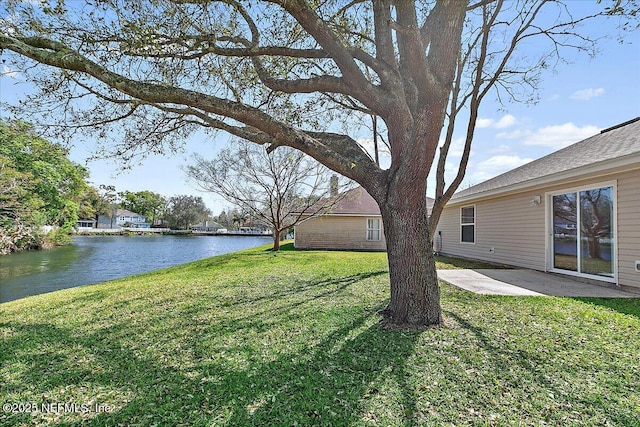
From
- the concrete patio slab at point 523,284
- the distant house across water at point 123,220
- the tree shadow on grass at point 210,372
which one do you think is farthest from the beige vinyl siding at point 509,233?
the distant house across water at point 123,220

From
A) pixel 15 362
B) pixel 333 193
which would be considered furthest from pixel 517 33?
pixel 333 193

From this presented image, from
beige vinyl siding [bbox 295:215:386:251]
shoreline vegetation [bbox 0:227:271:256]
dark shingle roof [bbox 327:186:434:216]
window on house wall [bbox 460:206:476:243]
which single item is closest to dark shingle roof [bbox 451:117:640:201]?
window on house wall [bbox 460:206:476:243]

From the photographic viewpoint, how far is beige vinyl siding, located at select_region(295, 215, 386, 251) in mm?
18020

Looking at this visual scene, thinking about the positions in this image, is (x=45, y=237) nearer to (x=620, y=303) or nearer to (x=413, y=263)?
(x=413, y=263)

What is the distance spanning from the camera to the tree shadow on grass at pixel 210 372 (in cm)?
231

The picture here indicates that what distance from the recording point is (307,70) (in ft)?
21.8

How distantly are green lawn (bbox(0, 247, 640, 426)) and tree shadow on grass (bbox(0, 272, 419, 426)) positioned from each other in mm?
14

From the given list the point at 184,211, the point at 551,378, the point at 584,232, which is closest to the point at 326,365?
the point at 551,378

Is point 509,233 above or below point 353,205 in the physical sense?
below

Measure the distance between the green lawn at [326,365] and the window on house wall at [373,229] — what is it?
12.6 m

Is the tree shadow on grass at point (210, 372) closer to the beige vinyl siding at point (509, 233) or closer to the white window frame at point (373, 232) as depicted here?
the beige vinyl siding at point (509, 233)

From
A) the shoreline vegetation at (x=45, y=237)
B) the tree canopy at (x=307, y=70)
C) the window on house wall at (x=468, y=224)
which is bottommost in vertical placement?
the shoreline vegetation at (x=45, y=237)

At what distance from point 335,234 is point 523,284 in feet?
39.2

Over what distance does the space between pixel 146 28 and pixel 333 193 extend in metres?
13.3
